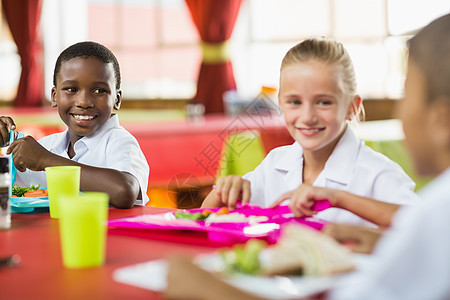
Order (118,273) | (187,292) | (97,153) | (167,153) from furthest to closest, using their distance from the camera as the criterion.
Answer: (167,153) → (97,153) → (118,273) → (187,292)

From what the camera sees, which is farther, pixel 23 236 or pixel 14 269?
pixel 23 236

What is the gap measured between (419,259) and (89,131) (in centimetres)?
122

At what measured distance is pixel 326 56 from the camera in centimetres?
145

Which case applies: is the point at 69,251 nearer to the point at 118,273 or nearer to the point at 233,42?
the point at 118,273

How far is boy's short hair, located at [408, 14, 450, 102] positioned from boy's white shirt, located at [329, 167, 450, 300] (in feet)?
0.57

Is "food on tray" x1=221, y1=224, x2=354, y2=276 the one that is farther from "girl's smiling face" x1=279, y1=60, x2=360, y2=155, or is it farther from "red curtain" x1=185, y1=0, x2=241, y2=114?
"red curtain" x1=185, y1=0, x2=241, y2=114

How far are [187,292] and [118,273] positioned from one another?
17cm

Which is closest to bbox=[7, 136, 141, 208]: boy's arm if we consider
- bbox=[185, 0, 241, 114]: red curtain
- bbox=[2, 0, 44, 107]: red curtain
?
bbox=[185, 0, 241, 114]: red curtain

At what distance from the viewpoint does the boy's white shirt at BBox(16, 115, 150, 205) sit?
5.24 ft

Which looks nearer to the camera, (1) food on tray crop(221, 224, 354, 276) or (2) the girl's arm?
(1) food on tray crop(221, 224, 354, 276)

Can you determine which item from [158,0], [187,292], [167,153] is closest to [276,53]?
[158,0]

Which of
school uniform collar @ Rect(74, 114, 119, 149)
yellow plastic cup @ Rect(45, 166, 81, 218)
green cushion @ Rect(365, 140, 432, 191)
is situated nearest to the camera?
yellow plastic cup @ Rect(45, 166, 81, 218)

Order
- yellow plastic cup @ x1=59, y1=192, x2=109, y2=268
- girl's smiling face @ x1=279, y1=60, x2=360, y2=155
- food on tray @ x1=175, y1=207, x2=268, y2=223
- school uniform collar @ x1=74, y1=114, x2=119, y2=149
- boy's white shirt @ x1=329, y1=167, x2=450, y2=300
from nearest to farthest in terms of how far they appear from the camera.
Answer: boy's white shirt @ x1=329, y1=167, x2=450, y2=300 → yellow plastic cup @ x1=59, y1=192, x2=109, y2=268 → food on tray @ x1=175, y1=207, x2=268, y2=223 → girl's smiling face @ x1=279, y1=60, x2=360, y2=155 → school uniform collar @ x1=74, y1=114, x2=119, y2=149

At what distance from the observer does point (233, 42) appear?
5.49m
